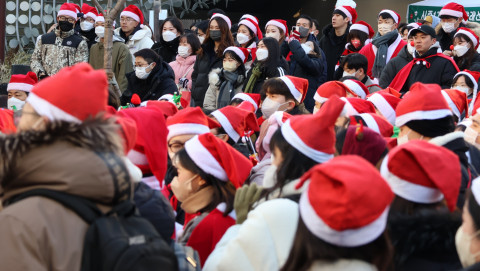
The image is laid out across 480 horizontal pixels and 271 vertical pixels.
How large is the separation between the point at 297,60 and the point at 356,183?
23.0ft

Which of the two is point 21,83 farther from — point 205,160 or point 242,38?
point 205,160

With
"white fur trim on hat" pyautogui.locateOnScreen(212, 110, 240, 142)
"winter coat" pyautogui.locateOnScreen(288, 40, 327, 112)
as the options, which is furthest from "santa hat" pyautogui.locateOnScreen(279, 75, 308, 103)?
"winter coat" pyautogui.locateOnScreen(288, 40, 327, 112)

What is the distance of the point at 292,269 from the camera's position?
271 centimetres

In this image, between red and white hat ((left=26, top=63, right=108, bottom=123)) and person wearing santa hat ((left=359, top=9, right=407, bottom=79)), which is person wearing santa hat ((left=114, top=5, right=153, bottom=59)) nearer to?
person wearing santa hat ((left=359, top=9, right=407, bottom=79))

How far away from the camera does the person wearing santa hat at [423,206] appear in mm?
3061

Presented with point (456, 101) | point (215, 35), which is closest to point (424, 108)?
point (456, 101)

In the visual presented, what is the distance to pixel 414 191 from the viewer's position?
10.5ft

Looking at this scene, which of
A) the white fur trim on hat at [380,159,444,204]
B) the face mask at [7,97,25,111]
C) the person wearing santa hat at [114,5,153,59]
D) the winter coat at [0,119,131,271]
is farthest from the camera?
the person wearing santa hat at [114,5,153,59]

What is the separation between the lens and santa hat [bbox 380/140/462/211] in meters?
3.13

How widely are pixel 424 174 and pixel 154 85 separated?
18.8 feet

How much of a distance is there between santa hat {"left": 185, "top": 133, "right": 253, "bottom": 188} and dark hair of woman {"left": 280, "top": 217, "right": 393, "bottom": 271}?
1.39m

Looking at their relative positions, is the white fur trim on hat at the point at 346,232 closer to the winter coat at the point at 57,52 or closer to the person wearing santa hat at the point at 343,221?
the person wearing santa hat at the point at 343,221

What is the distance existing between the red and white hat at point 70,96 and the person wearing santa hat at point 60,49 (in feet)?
25.1

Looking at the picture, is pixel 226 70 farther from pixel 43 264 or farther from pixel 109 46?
pixel 43 264
